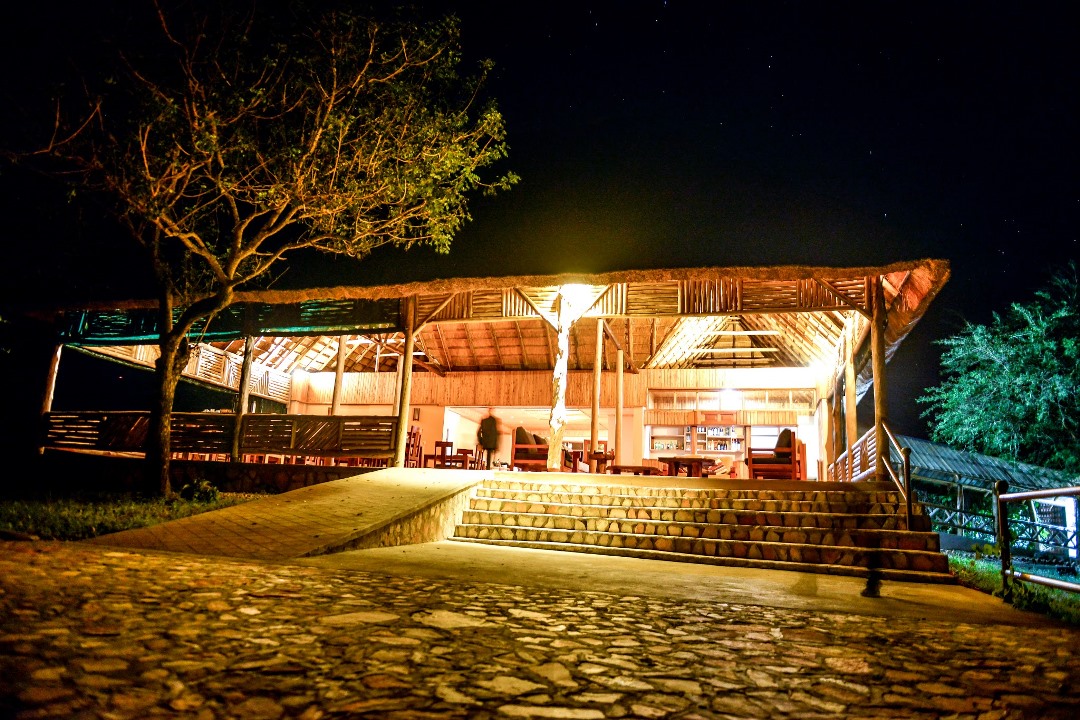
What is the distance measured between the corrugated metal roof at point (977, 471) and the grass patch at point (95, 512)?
606 inches

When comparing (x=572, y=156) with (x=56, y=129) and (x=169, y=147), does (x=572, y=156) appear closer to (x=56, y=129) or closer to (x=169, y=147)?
(x=169, y=147)

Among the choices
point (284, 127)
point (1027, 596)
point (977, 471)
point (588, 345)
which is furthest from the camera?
point (588, 345)

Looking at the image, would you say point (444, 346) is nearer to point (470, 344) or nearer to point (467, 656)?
point (470, 344)

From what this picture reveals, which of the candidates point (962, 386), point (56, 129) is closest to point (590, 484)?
point (56, 129)

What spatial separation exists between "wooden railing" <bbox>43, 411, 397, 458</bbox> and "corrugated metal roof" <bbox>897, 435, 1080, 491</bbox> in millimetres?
12952

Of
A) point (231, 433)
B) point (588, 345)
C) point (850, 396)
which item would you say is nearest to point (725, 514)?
point (850, 396)

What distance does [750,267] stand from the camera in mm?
9000

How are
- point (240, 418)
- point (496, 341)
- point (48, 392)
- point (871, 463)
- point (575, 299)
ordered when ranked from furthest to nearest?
point (496, 341), point (48, 392), point (575, 299), point (240, 418), point (871, 463)

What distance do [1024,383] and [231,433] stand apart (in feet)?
65.3

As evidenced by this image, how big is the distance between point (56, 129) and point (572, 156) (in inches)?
328

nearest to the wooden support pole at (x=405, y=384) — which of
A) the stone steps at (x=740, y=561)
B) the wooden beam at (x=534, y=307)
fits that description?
the wooden beam at (x=534, y=307)

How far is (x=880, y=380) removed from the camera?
8.97 meters

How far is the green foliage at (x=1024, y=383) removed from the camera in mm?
16672

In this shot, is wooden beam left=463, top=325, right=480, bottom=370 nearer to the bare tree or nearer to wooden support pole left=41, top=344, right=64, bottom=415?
the bare tree
